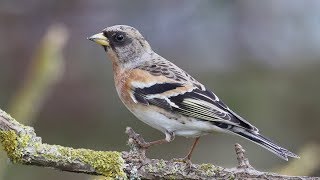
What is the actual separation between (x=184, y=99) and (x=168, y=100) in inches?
2.9

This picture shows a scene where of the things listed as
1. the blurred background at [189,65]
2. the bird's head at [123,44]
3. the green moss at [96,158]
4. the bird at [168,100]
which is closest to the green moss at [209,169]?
the bird at [168,100]

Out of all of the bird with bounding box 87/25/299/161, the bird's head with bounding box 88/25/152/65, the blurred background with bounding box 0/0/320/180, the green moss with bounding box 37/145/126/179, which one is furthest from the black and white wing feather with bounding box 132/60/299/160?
the blurred background with bounding box 0/0/320/180

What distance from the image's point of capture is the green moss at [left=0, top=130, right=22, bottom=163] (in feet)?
9.78

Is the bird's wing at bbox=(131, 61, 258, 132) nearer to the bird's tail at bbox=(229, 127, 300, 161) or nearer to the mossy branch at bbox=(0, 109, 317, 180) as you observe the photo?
the bird's tail at bbox=(229, 127, 300, 161)

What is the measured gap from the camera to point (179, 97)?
12.3 ft

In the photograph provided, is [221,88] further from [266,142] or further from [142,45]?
[266,142]

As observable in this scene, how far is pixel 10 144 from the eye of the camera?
2986 millimetres

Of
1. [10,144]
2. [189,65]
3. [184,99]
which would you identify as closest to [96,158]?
[10,144]

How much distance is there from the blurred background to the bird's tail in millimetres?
2335

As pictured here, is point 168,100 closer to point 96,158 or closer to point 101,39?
point 101,39

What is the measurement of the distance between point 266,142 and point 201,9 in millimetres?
5926

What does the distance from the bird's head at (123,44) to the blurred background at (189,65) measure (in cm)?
168

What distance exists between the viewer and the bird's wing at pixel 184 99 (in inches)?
142

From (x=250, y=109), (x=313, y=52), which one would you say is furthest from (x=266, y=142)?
(x=313, y=52)
